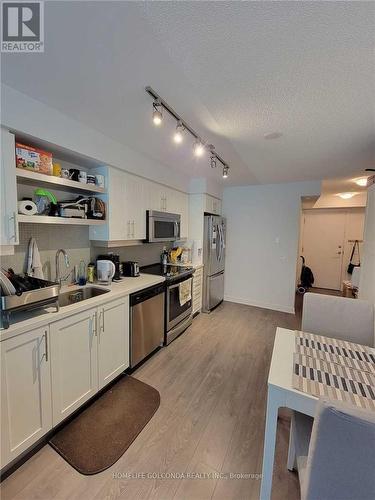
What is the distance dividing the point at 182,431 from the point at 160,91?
242cm

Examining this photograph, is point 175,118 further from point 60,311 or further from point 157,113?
point 60,311

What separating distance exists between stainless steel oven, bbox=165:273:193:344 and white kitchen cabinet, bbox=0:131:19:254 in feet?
5.48

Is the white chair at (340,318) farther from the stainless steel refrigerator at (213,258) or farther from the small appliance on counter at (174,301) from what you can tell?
the stainless steel refrigerator at (213,258)

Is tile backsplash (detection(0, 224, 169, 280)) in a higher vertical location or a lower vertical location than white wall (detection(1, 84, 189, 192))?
lower

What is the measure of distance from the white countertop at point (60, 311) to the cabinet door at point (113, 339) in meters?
0.08

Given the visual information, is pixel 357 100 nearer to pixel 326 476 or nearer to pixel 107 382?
pixel 326 476

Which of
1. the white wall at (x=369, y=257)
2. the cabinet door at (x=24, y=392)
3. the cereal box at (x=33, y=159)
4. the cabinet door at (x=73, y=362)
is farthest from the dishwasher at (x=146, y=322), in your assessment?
the white wall at (x=369, y=257)

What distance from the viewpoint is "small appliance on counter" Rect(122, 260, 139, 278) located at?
8.74 ft

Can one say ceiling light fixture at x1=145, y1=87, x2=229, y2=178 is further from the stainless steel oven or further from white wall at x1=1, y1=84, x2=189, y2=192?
the stainless steel oven

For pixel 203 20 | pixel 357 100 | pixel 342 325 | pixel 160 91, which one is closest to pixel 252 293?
pixel 342 325

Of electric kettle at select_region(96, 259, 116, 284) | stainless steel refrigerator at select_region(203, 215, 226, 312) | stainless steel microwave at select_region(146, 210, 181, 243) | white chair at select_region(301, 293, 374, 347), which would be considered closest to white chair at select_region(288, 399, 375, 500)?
white chair at select_region(301, 293, 374, 347)

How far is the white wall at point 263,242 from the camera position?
13.2ft

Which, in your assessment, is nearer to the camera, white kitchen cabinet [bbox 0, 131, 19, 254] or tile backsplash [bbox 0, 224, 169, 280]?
white kitchen cabinet [bbox 0, 131, 19, 254]

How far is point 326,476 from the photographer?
76 centimetres
